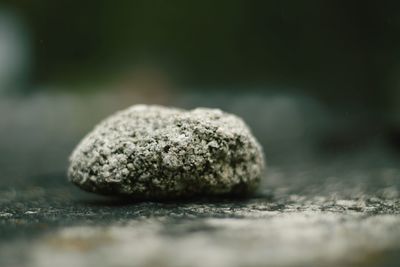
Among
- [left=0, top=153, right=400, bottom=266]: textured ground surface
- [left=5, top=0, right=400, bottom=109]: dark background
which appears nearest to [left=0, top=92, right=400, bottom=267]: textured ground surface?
[left=0, top=153, right=400, bottom=266]: textured ground surface

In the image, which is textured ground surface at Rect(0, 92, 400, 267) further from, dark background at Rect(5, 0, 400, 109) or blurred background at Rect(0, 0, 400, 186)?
dark background at Rect(5, 0, 400, 109)

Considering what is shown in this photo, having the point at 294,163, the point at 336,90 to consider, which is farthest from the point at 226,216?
the point at 336,90

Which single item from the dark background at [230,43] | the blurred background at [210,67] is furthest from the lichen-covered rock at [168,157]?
the dark background at [230,43]

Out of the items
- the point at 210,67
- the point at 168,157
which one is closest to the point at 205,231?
the point at 168,157

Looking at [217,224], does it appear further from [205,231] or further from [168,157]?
[168,157]

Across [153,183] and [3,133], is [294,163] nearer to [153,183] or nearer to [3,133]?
[153,183]

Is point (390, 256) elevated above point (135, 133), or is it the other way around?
point (135, 133)
